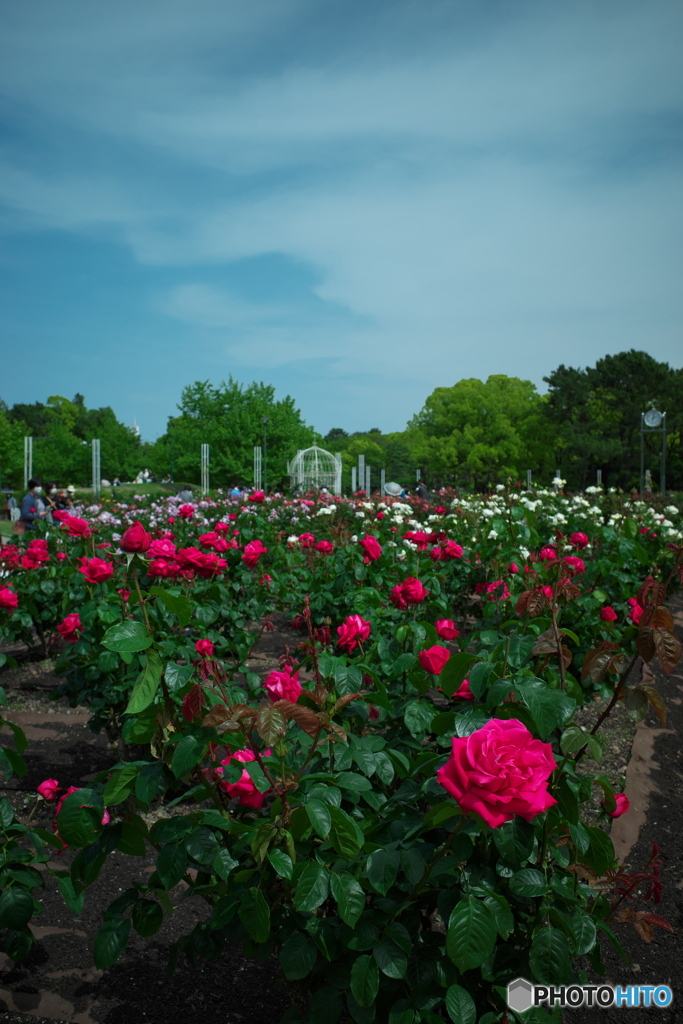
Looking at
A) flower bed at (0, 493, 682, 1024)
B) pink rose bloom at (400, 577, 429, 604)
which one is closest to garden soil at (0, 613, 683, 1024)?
flower bed at (0, 493, 682, 1024)

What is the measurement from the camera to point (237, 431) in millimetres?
30719

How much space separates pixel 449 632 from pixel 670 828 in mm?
2028

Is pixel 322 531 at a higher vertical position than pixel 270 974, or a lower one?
higher

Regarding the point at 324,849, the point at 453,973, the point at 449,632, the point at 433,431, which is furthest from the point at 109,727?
the point at 433,431

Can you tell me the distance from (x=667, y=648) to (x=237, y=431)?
30.2 metres

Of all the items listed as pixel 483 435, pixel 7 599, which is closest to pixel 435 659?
pixel 7 599

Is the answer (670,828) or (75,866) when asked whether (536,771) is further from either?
(670,828)

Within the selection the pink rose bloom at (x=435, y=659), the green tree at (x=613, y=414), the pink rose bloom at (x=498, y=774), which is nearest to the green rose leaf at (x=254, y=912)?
the pink rose bloom at (x=498, y=774)

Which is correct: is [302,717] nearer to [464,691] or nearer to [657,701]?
[464,691]

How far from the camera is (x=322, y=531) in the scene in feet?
26.2

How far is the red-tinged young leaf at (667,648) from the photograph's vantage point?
1.29m

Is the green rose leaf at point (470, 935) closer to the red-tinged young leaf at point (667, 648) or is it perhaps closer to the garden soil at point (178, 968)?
the red-tinged young leaf at point (667, 648)

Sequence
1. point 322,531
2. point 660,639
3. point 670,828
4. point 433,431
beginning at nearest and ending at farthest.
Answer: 1. point 660,639
2. point 670,828
3. point 322,531
4. point 433,431

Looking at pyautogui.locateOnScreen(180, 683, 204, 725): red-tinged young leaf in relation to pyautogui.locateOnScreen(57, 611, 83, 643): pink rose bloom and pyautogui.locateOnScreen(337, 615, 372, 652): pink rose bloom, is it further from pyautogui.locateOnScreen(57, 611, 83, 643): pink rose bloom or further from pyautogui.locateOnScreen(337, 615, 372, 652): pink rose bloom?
pyautogui.locateOnScreen(57, 611, 83, 643): pink rose bloom
